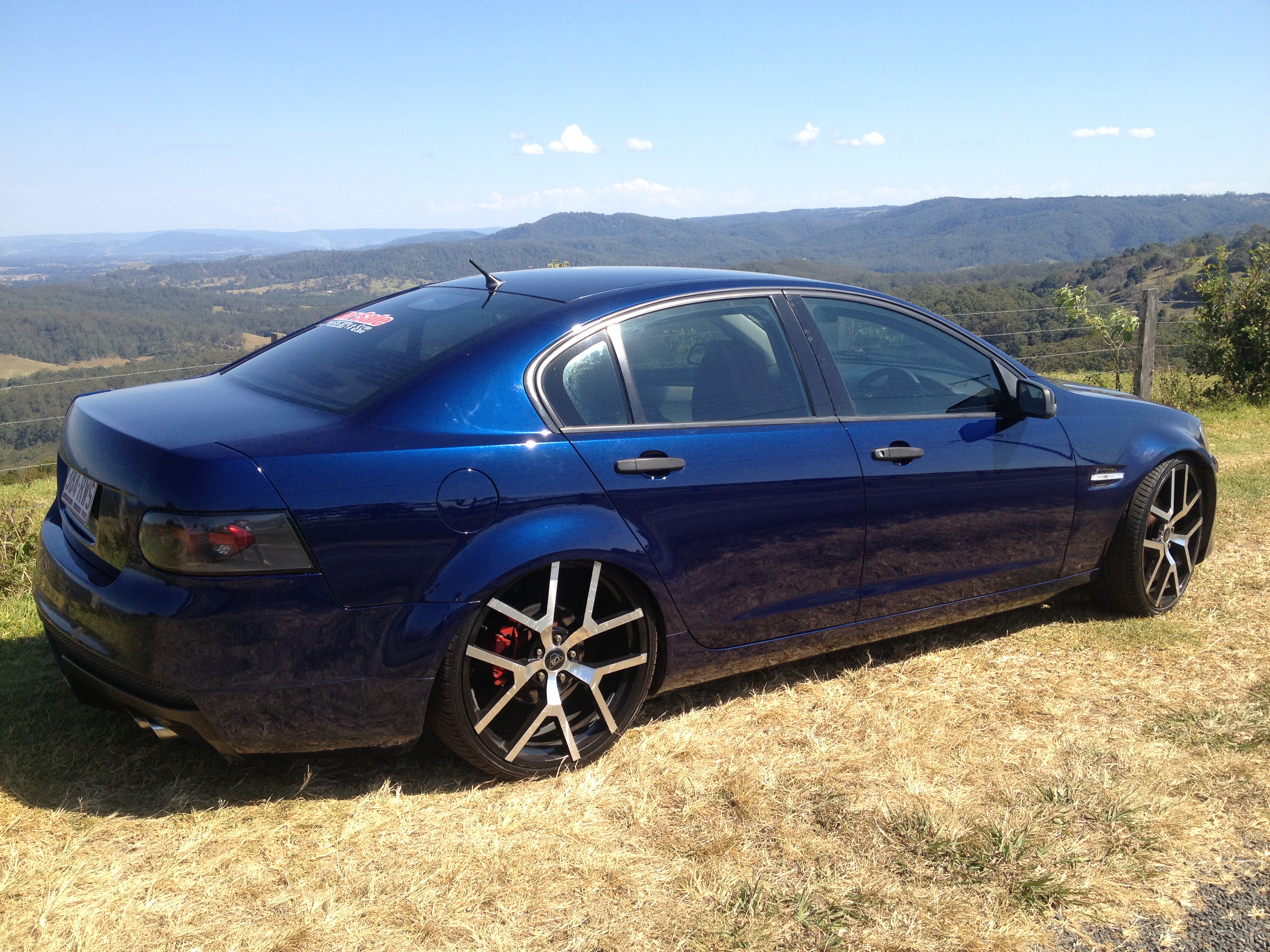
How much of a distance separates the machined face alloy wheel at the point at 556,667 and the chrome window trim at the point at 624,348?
0.44 meters

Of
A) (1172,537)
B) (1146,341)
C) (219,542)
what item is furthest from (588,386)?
(1146,341)

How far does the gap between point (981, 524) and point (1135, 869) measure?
4.64 feet

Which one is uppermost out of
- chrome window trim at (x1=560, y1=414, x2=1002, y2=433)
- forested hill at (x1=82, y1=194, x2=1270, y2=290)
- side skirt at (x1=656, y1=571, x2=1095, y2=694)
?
forested hill at (x1=82, y1=194, x2=1270, y2=290)

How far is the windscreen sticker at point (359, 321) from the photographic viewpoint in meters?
3.29

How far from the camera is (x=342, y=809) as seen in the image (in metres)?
2.77

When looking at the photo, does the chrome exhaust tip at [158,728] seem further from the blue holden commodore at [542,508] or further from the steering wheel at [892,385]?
the steering wheel at [892,385]

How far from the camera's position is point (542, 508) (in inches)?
107

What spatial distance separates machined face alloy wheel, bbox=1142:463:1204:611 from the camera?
4.31 meters

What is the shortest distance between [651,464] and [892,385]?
3.91ft

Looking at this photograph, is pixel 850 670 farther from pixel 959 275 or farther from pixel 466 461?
pixel 959 275

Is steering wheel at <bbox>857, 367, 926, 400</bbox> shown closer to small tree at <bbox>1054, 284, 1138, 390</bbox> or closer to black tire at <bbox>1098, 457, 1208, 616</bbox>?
black tire at <bbox>1098, 457, 1208, 616</bbox>

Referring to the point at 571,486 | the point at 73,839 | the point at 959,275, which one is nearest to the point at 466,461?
the point at 571,486

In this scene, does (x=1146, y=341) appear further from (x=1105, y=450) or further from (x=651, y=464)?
(x=651, y=464)

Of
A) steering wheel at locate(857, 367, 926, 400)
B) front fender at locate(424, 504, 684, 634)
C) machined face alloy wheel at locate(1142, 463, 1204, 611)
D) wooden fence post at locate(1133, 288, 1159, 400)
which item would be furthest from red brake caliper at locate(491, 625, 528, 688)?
wooden fence post at locate(1133, 288, 1159, 400)
